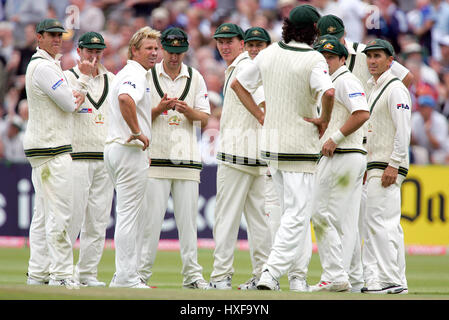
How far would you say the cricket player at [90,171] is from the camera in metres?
9.03

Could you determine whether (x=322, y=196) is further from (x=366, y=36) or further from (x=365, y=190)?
(x=366, y=36)

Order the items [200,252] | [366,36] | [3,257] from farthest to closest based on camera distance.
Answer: [366,36]
[200,252]
[3,257]

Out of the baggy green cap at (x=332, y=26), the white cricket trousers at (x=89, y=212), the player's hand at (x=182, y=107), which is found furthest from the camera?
the white cricket trousers at (x=89, y=212)

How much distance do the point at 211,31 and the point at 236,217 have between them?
975 centimetres

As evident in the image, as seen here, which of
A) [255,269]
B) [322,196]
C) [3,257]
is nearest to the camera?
[322,196]

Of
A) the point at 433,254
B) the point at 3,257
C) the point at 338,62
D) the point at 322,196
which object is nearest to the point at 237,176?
the point at 322,196

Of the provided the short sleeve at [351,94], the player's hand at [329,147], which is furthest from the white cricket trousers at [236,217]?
the short sleeve at [351,94]

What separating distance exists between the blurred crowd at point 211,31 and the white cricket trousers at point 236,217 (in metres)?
6.51

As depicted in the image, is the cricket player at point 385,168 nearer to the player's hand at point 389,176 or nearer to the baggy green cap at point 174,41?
the player's hand at point 389,176

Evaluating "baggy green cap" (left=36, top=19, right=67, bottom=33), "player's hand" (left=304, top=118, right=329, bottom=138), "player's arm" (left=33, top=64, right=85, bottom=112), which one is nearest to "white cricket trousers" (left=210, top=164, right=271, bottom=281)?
"player's hand" (left=304, top=118, right=329, bottom=138)

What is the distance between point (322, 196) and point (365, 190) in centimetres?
82

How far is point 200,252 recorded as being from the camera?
45.0 feet

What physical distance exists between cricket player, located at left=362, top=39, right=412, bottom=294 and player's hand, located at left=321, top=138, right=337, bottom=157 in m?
0.70

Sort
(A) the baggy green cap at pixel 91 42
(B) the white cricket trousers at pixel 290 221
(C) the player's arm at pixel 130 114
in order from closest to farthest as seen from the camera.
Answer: (B) the white cricket trousers at pixel 290 221
(C) the player's arm at pixel 130 114
(A) the baggy green cap at pixel 91 42
